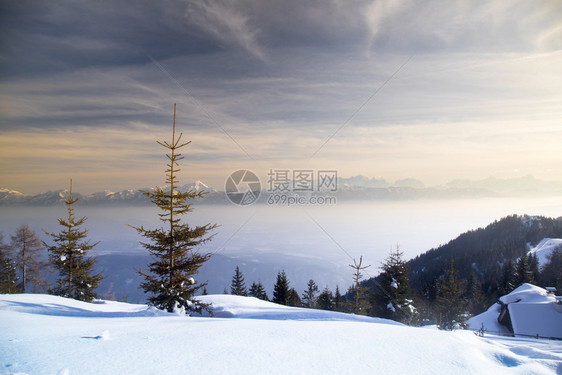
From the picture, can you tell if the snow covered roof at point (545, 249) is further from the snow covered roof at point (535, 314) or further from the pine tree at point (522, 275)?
the snow covered roof at point (535, 314)

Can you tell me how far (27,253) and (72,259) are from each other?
Answer: 39.6ft

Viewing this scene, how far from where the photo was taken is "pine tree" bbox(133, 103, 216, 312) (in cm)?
1077

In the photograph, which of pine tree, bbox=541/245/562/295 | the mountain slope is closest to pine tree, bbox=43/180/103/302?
pine tree, bbox=541/245/562/295

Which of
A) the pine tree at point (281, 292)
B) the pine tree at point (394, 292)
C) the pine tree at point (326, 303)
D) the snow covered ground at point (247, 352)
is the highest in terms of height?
the snow covered ground at point (247, 352)

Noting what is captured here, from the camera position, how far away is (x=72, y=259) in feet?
64.0

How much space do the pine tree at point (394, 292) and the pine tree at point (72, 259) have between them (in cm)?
2322

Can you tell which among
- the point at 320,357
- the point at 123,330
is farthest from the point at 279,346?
the point at 123,330

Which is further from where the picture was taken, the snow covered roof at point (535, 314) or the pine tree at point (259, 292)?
the pine tree at point (259, 292)

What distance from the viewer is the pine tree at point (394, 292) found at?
71.5 feet

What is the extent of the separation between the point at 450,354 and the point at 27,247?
36.4m

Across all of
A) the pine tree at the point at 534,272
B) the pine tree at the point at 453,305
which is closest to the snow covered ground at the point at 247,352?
the pine tree at the point at 453,305

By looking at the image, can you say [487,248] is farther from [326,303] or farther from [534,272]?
[326,303]

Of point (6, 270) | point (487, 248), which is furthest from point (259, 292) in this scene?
point (487, 248)

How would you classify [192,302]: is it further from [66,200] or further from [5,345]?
[66,200]
